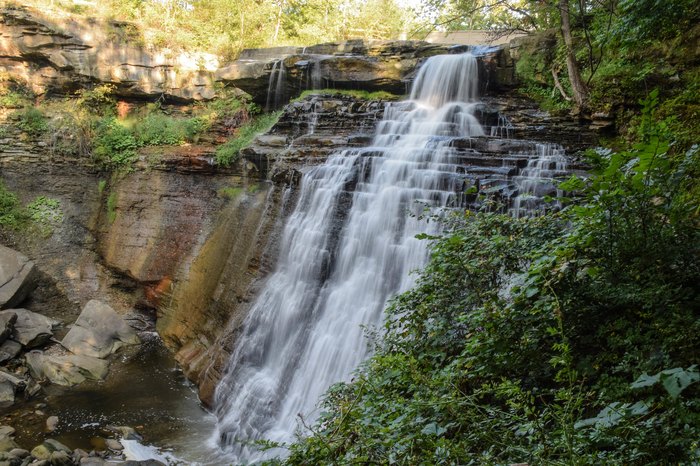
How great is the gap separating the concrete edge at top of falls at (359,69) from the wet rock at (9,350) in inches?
366

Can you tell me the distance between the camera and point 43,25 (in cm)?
1454

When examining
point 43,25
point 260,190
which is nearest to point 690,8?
point 260,190

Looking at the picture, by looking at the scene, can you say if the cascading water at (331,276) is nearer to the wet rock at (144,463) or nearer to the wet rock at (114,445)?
the wet rock at (144,463)

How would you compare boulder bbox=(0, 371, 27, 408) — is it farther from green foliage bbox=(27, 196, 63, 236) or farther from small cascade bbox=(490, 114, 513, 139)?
small cascade bbox=(490, 114, 513, 139)

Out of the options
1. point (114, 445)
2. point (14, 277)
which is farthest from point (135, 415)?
point (14, 277)

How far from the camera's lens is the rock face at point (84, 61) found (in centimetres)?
1452

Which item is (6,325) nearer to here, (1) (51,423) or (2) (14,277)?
(2) (14,277)

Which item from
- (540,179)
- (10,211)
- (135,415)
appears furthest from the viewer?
(10,211)

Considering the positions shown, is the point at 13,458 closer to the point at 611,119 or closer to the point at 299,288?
the point at 299,288

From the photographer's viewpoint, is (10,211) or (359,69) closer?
(10,211)

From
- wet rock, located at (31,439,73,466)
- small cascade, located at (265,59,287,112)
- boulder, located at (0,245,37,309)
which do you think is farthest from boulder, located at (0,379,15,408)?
small cascade, located at (265,59,287,112)

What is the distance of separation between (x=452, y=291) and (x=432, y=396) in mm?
1314

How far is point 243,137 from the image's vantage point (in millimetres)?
13742

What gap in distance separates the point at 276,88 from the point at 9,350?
10.2 metres
